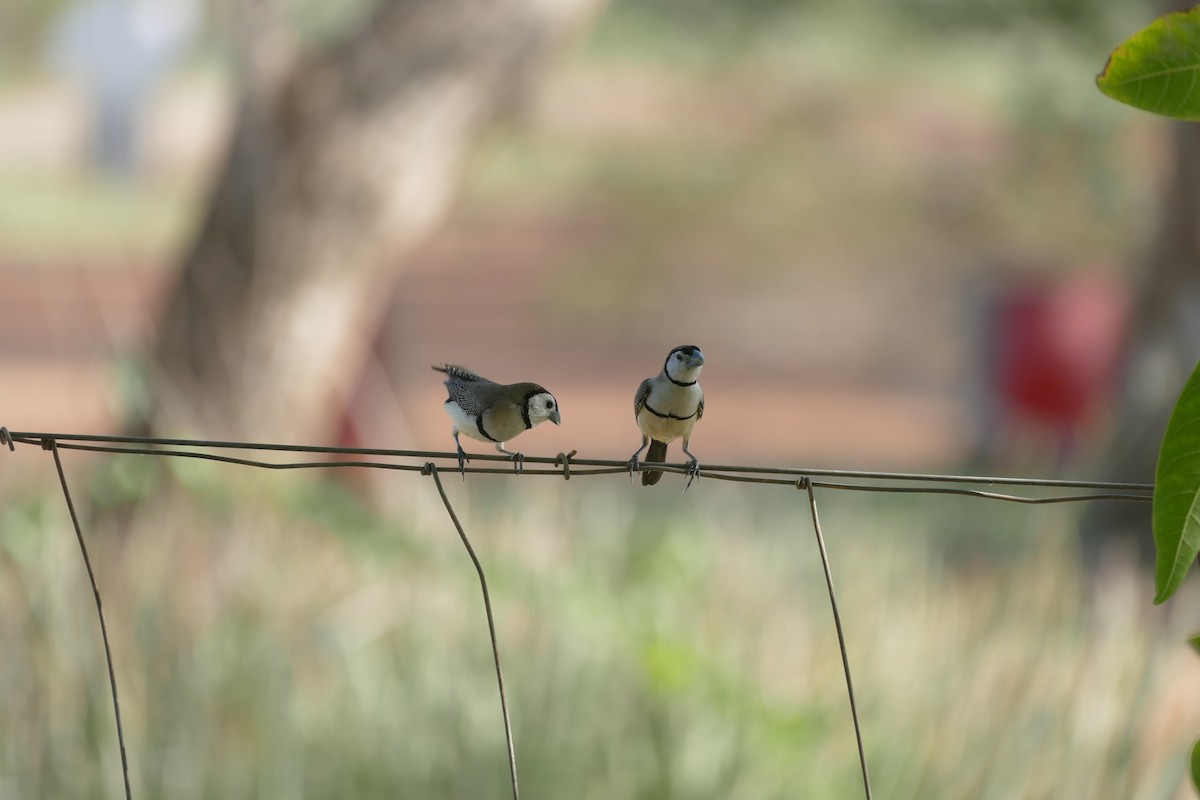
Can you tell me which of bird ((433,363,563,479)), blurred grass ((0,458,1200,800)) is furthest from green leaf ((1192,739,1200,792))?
blurred grass ((0,458,1200,800))

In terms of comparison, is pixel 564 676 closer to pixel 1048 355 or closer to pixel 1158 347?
pixel 1158 347

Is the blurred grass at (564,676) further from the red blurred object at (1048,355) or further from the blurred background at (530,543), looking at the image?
the red blurred object at (1048,355)

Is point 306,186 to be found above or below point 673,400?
above

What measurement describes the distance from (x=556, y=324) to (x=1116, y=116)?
8939mm

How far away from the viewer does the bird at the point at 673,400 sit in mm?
1070

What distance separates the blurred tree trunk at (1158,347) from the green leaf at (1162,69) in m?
2.88

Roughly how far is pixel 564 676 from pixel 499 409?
1.01 m

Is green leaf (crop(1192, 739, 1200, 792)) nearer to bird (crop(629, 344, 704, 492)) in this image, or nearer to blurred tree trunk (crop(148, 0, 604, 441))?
bird (crop(629, 344, 704, 492))

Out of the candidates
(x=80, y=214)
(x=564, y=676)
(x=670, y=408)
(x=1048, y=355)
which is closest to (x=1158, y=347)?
(x=564, y=676)

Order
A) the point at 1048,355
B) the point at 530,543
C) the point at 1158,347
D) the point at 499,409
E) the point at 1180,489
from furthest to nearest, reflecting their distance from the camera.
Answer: the point at 1048,355, the point at 1158,347, the point at 530,543, the point at 499,409, the point at 1180,489

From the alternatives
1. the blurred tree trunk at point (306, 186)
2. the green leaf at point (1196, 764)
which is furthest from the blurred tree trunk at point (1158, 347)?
the green leaf at point (1196, 764)

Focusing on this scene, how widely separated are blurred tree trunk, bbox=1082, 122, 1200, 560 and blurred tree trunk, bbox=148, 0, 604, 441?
1929 mm

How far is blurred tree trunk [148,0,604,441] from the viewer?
3.49 m

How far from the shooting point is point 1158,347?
403 cm
